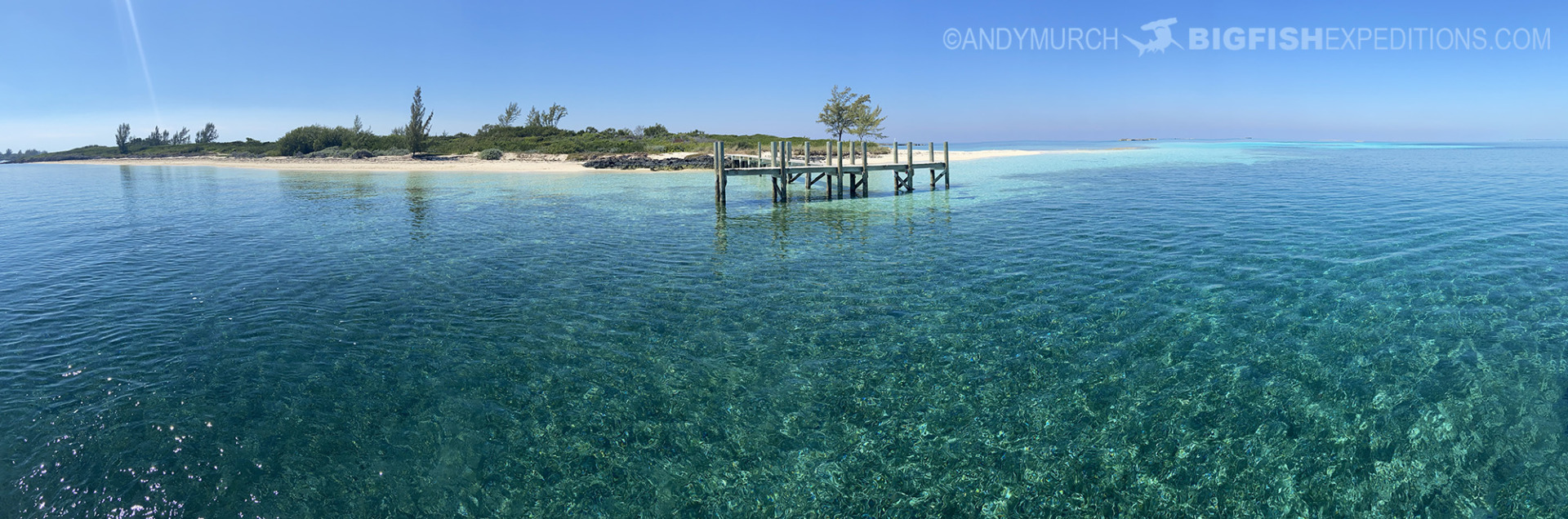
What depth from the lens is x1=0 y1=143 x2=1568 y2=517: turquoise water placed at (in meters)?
5.99

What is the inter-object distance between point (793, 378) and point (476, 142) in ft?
245

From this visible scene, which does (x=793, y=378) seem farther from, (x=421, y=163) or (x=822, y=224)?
(x=421, y=163)

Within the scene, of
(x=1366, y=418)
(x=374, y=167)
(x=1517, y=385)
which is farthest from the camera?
(x=374, y=167)

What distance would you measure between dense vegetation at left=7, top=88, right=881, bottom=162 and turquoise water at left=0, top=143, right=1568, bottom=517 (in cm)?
4367

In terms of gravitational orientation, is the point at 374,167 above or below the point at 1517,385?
above

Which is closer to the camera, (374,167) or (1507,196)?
(1507,196)

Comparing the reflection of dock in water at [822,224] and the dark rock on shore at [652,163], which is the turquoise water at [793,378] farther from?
the dark rock on shore at [652,163]

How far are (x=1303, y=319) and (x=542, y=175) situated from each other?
4362 centimetres

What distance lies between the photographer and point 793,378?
8273mm

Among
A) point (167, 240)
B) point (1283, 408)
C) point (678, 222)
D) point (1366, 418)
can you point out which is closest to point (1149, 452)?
point (1283, 408)

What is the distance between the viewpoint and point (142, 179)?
46969mm

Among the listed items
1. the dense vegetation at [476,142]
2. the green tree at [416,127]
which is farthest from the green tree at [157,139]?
the green tree at [416,127]

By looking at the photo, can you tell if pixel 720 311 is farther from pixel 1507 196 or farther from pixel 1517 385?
pixel 1507 196

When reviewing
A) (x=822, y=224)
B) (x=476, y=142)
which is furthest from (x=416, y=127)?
(x=822, y=224)
